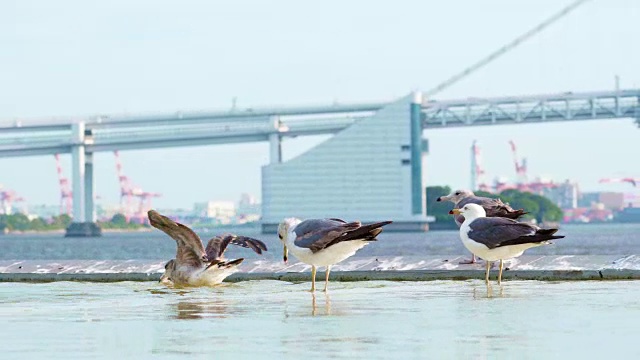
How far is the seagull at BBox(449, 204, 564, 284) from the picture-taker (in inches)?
468

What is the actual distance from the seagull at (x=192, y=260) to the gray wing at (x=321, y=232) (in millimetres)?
1708

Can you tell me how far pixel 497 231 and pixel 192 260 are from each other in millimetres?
3156

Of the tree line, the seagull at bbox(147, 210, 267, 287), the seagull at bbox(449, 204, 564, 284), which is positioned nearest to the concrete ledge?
the seagull at bbox(147, 210, 267, 287)

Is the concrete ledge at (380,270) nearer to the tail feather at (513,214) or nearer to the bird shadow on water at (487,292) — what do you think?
the tail feather at (513,214)

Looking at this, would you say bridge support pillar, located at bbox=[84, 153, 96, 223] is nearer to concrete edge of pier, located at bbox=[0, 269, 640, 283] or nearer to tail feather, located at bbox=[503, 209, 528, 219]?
concrete edge of pier, located at bbox=[0, 269, 640, 283]

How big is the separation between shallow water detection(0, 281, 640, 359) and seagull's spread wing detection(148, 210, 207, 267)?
14.2 inches

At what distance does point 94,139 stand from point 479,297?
13223cm

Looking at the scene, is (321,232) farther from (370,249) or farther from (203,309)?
(370,249)

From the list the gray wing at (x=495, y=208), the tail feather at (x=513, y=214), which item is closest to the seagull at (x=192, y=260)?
the gray wing at (x=495, y=208)

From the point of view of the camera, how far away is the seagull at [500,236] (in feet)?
39.0

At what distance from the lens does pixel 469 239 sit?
12445 millimetres

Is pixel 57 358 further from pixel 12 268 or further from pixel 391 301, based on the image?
pixel 12 268

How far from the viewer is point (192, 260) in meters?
13.4

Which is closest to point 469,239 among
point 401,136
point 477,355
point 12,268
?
point 477,355
